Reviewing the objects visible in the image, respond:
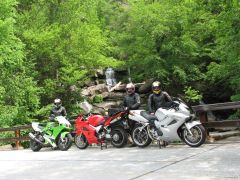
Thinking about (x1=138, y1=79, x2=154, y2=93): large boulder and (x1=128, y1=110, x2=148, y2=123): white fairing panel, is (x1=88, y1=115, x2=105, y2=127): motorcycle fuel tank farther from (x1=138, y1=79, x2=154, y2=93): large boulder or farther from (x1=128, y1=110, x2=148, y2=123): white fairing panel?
(x1=138, y1=79, x2=154, y2=93): large boulder

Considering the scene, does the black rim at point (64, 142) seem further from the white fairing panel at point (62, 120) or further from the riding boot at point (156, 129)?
the riding boot at point (156, 129)

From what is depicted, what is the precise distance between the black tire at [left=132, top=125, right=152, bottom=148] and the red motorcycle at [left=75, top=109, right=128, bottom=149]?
1.57 feet

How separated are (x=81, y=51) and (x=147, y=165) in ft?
59.1

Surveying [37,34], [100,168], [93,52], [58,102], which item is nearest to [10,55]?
[37,34]

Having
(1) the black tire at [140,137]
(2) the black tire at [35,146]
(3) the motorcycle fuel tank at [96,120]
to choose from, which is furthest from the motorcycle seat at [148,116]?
(2) the black tire at [35,146]

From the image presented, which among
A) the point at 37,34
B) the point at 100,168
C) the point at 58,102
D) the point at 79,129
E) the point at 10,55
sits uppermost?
the point at 37,34

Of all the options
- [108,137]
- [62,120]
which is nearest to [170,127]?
[108,137]

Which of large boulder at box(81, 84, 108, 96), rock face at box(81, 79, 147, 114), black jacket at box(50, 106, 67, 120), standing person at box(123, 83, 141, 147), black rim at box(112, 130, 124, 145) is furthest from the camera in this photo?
large boulder at box(81, 84, 108, 96)

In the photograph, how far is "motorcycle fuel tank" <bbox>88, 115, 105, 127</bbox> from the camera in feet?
41.0

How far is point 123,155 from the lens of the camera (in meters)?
9.93

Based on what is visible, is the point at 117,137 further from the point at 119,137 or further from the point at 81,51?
the point at 81,51

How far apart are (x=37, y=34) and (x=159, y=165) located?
1824 centimetres

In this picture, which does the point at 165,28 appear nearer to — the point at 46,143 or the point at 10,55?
the point at 10,55

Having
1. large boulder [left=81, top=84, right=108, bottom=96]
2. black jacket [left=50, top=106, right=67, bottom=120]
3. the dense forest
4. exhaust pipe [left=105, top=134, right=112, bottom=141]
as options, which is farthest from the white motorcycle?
large boulder [left=81, top=84, right=108, bottom=96]
